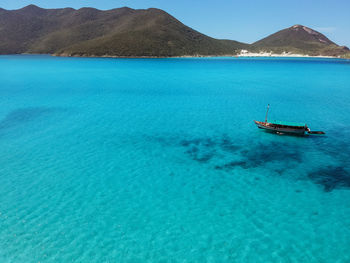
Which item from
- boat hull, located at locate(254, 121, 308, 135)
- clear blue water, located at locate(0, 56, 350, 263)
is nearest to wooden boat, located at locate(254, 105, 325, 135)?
boat hull, located at locate(254, 121, 308, 135)

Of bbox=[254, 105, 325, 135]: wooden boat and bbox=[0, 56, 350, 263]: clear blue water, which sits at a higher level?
bbox=[254, 105, 325, 135]: wooden boat

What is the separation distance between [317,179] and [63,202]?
2502 cm

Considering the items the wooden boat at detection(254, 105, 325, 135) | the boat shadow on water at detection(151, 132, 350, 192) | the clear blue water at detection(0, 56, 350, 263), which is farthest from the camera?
the wooden boat at detection(254, 105, 325, 135)

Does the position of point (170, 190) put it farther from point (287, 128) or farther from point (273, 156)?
point (287, 128)

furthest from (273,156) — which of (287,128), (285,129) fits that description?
(287,128)

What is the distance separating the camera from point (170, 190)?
22438 millimetres

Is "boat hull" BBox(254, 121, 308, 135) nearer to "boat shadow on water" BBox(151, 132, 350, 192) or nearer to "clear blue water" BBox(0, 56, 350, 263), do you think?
"boat shadow on water" BBox(151, 132, 350, 192)

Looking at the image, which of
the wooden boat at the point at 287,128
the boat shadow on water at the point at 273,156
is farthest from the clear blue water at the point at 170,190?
the wooden boat at the point at 287,128

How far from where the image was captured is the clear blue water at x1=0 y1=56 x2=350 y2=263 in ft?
52.1

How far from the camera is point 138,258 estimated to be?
1496cm

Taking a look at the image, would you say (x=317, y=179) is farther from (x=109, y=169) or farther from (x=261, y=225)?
(x=109, y=169)

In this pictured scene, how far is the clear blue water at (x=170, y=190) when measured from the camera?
15.9 meters

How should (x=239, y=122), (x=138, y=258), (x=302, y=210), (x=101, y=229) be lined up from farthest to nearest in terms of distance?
(x=239, y=122) → (x=302, y=210) → (x=101, y=229) → (x=138, y=258)

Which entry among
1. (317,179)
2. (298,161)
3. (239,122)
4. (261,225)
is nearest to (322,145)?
(298,161)
